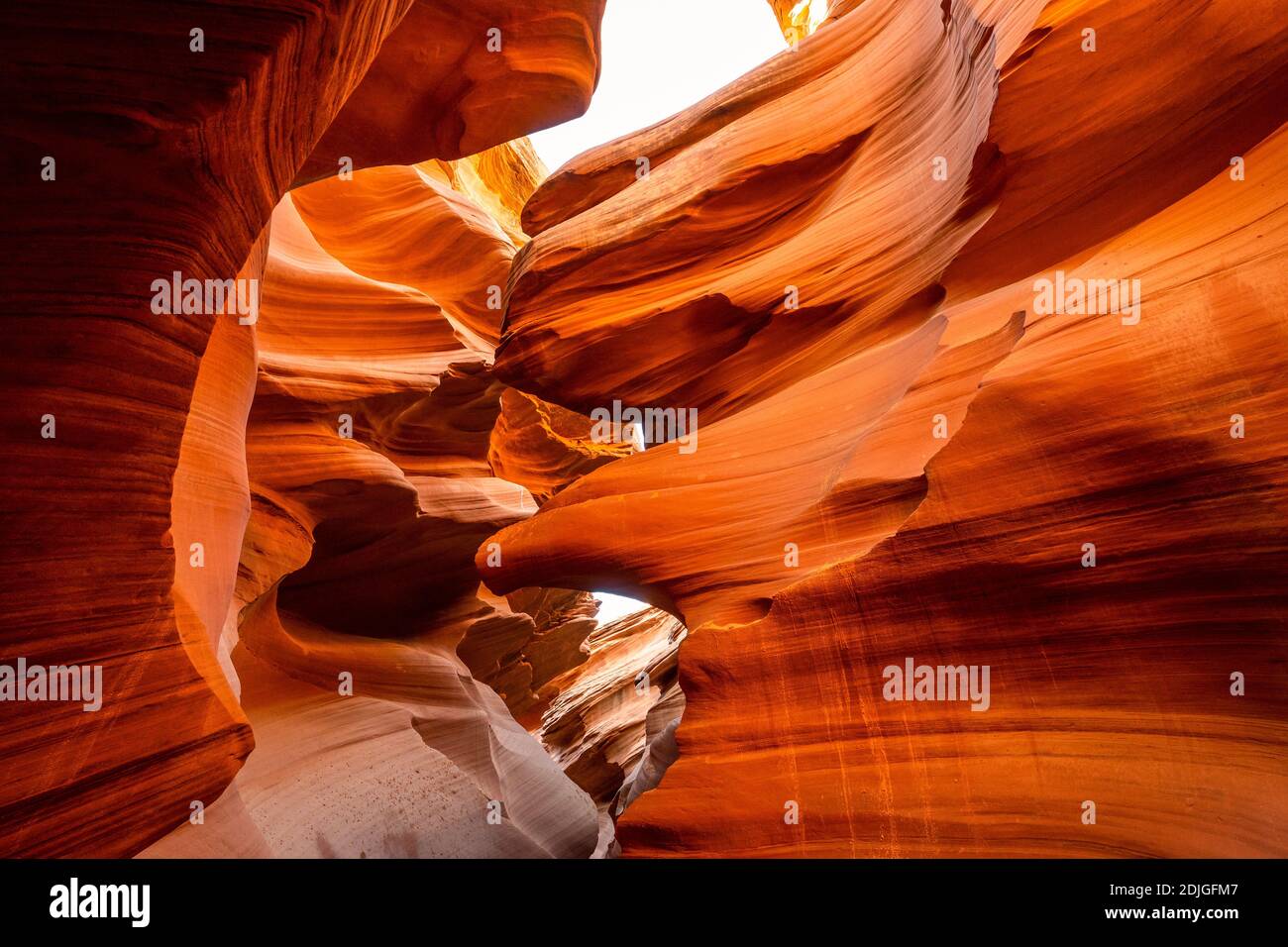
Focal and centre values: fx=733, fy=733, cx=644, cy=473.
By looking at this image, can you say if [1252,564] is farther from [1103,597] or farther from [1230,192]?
[1230,192]

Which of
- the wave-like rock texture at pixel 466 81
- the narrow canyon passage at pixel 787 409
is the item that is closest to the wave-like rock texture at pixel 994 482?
the narrow canyon passage at pixel 787 409

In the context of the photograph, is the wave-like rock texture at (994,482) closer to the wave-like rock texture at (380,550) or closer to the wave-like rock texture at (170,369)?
the wave-like rock texture at (170,369)

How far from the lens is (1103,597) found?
3.57m

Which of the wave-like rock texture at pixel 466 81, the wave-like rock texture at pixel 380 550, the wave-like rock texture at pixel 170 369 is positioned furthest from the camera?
the wave-like rock texture at pixel 380 550

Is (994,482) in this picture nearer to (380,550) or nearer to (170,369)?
(170,369)

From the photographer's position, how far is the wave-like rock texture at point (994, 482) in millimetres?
3287

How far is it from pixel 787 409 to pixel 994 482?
2062 millimetres

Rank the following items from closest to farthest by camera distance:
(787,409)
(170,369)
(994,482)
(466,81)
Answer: (170,369) < (994,482) < (787,409) < (466,81)

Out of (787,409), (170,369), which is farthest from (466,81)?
(170,369)

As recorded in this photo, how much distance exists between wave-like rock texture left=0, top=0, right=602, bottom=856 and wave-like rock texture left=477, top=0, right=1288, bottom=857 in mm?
2542

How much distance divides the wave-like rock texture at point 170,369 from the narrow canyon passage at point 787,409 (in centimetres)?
2

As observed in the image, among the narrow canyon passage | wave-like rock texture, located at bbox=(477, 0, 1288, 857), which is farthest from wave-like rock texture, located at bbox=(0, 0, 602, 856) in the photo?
wave-like rock texture, located at bbox=(477, 0, 1288, 857)

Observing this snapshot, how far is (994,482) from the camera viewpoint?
12.7 ft
